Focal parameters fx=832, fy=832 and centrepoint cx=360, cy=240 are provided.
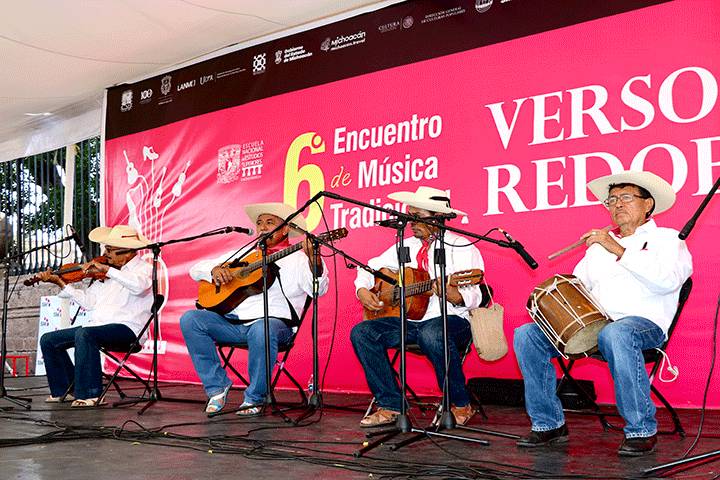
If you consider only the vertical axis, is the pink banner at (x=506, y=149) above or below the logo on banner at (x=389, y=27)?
below

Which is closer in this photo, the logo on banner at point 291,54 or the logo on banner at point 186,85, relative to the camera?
the logo on banner at point 291,54

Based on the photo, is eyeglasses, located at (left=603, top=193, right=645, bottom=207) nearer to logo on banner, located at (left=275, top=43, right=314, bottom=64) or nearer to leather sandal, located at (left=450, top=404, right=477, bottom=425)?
leather sandal, located at (left=450, top=404, right=477, bottom=425)

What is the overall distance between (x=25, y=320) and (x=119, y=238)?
3995 mm

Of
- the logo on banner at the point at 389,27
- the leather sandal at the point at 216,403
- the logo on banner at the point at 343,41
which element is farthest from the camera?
the logo on banner at the point at 343,41

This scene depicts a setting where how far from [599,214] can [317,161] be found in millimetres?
2271

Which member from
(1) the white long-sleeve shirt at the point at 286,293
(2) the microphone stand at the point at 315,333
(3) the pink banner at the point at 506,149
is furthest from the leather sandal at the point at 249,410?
(3) the pink banner at the point at 506,149

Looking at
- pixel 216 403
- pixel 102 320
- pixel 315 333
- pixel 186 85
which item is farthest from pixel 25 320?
pixel 315 333

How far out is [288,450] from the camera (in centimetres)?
338

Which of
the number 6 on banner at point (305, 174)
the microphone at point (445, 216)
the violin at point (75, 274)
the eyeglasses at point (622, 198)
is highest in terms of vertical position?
the number 6 on banner at point (305, 174)

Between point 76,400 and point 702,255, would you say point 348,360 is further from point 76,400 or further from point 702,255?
point 702,255

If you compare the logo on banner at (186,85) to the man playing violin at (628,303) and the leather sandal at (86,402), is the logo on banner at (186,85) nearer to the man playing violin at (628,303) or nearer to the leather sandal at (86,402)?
the leather sandal at (86,402)

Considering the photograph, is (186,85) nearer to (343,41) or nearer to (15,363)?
(343,41)

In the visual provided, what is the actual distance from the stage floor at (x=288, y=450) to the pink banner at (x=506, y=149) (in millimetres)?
981

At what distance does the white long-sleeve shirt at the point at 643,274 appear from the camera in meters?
3.24
